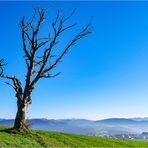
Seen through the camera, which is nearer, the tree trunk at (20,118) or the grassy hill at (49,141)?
the grassy hill at (49,141)

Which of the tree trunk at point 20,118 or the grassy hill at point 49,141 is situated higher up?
the tree trunk at point 20,118

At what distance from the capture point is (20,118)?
4319 centimetres

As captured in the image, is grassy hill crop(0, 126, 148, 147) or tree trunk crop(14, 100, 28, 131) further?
tree trunk crop(14, 100, 28, 131)

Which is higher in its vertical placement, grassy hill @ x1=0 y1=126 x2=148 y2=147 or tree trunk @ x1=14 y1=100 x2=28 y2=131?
tree trunk @ x1=14 y1=100 x2=28 y2=131

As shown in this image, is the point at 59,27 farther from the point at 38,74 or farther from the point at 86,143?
the point at 86,143

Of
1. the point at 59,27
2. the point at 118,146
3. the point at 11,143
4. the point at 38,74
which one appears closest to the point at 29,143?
the point at 11,143

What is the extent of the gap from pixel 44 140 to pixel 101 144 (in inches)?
319

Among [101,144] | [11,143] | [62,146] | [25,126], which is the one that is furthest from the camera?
[101,144]

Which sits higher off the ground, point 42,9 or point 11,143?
point 42,9

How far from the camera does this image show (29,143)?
3872 cm

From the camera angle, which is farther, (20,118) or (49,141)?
(20,118)

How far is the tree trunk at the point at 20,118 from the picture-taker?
4287 centimetres

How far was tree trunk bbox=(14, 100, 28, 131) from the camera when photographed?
42.9 m

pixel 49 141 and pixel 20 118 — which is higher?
pixel 20 118
